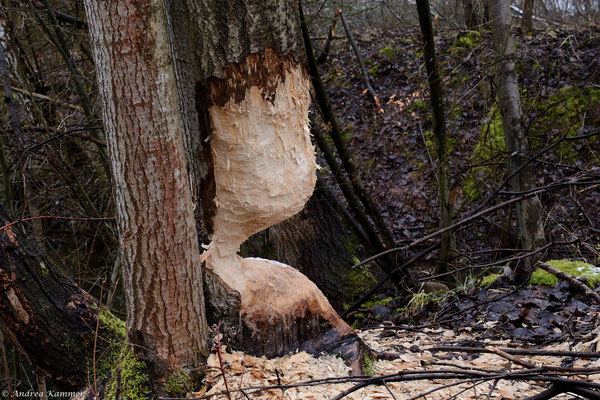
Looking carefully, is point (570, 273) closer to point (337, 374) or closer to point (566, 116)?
point (337, 374)

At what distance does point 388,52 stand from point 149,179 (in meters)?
8.64

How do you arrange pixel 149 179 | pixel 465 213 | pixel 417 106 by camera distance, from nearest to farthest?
pixel 149 179 < pixel 465 213 < pixel 417 106

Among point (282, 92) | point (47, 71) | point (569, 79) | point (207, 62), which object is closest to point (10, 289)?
point (207, 62)

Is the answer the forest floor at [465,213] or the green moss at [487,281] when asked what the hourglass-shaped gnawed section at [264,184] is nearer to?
the forest floor at [465,213]

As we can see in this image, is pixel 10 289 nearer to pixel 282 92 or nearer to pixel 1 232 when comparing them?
pixel 1 232

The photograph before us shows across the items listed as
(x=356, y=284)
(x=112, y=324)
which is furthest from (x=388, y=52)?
(x=112, y=324)

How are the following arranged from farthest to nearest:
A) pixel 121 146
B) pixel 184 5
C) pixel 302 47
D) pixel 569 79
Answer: pixel 569 79 < pixel 302 47 < pixel 184 5 < pixel 121 146

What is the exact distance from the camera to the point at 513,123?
15.1ft

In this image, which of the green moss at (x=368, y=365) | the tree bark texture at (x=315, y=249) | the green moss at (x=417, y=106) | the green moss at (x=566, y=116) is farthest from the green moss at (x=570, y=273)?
the green moss at (x=417, y=106)

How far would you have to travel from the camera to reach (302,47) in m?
2.27

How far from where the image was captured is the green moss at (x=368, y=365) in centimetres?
240

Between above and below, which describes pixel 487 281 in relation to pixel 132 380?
below

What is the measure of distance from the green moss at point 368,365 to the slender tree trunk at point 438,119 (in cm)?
244

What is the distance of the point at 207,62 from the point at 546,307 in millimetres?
2672
